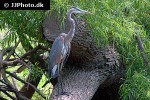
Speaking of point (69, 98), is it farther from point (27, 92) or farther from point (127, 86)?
point (27, 92)

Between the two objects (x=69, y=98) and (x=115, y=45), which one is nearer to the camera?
(x=69, y=98)

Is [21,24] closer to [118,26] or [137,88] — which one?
[118,26]

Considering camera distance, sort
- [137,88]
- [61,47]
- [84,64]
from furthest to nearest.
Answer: [84,64], [137,88], [61,47]

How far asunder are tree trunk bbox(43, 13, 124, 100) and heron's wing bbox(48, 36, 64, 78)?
0.47 ft

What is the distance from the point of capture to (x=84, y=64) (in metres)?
2.87

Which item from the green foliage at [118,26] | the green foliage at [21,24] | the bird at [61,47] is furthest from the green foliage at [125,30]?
the green foliage at [21,24]

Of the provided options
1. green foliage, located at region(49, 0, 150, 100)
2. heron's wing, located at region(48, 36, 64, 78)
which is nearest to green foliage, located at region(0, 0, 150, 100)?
green foliage, located at region(49, 0, 150, 100)

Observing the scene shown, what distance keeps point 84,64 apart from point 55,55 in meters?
0.36

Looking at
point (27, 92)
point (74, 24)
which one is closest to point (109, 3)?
point (74, 24)

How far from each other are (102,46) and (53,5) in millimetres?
467

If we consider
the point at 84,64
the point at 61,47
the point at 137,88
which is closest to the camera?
the point at 61,47

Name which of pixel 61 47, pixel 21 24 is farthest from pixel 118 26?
pixel 21 24

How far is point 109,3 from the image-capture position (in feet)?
8.70

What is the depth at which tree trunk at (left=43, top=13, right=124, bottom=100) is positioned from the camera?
2.67 meters
